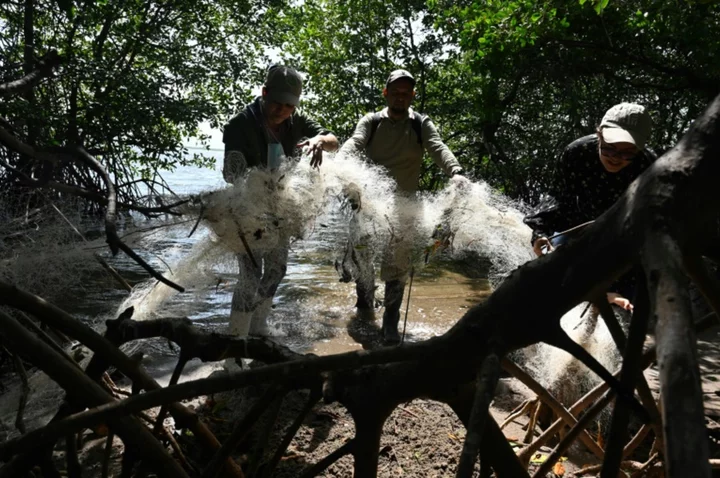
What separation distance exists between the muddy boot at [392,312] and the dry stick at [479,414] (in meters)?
3.32

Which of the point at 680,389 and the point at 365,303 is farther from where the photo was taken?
the point at 365,303

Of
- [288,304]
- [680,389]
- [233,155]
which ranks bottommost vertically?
[288,304]

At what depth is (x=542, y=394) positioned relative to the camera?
7.37ft

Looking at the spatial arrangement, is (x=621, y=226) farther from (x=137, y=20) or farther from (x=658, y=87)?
(x=137, y=20)

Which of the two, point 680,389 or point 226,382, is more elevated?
point 680,389

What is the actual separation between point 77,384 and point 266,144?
232 centimetres

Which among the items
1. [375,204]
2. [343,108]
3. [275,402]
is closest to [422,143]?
[375,204]

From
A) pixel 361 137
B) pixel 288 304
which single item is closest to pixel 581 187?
pixel 361 137

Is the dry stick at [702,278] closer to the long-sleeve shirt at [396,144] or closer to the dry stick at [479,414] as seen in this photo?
the dry stick at [479,414]

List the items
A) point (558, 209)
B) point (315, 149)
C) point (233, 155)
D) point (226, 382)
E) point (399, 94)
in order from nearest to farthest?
point (226, 382), point (558, 209), point (315, 149), point (233, 155), point (399, 94)

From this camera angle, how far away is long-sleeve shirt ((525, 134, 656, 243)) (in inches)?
120

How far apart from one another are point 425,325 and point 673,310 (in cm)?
475

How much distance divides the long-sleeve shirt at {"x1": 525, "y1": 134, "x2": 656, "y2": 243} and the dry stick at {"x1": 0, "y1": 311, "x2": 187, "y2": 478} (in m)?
2.25

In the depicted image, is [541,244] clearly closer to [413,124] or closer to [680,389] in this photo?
[413,124]
